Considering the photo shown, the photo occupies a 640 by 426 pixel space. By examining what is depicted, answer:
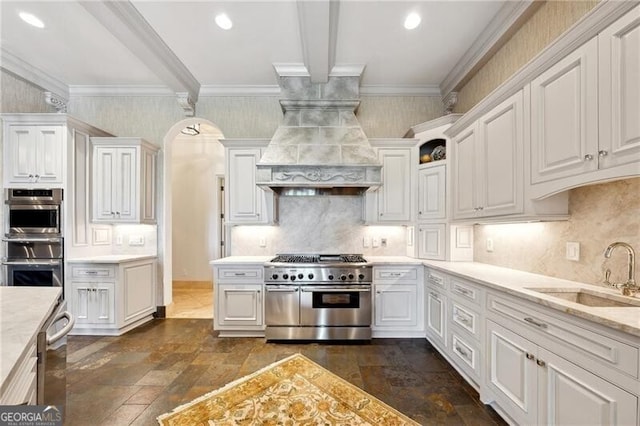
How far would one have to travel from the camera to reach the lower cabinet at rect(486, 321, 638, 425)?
1.17 metres

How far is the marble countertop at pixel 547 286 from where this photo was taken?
45.4 inches

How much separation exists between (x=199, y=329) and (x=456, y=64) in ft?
15.5

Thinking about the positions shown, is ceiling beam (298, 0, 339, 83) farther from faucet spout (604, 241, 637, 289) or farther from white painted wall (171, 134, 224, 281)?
white painted wall (171, 134, 224, 281)

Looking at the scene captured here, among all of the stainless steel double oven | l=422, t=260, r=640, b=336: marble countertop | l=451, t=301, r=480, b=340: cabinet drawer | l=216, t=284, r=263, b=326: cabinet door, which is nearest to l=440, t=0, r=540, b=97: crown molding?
l=422, t=260, r=640, b=336: marble countertop

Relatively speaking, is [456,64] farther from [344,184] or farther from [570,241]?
[570,241]

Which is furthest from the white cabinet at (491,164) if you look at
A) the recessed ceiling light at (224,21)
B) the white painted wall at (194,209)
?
the white painted wall at (194,209)

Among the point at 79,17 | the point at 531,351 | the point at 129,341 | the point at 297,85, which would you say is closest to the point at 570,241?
the point at 531,351

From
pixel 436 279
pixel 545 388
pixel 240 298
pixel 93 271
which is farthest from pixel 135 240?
pixel 545 388

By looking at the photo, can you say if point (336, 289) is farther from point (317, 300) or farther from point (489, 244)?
point (489, 244)

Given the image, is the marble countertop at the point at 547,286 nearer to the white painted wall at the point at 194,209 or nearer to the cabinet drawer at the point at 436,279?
the cabinet drawer at the point at 436,279

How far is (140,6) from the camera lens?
7.98 feet

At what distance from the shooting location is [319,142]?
3336 millimetres

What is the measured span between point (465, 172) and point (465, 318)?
1.46 m

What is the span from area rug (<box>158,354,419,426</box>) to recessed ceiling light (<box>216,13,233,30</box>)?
3357 mm
